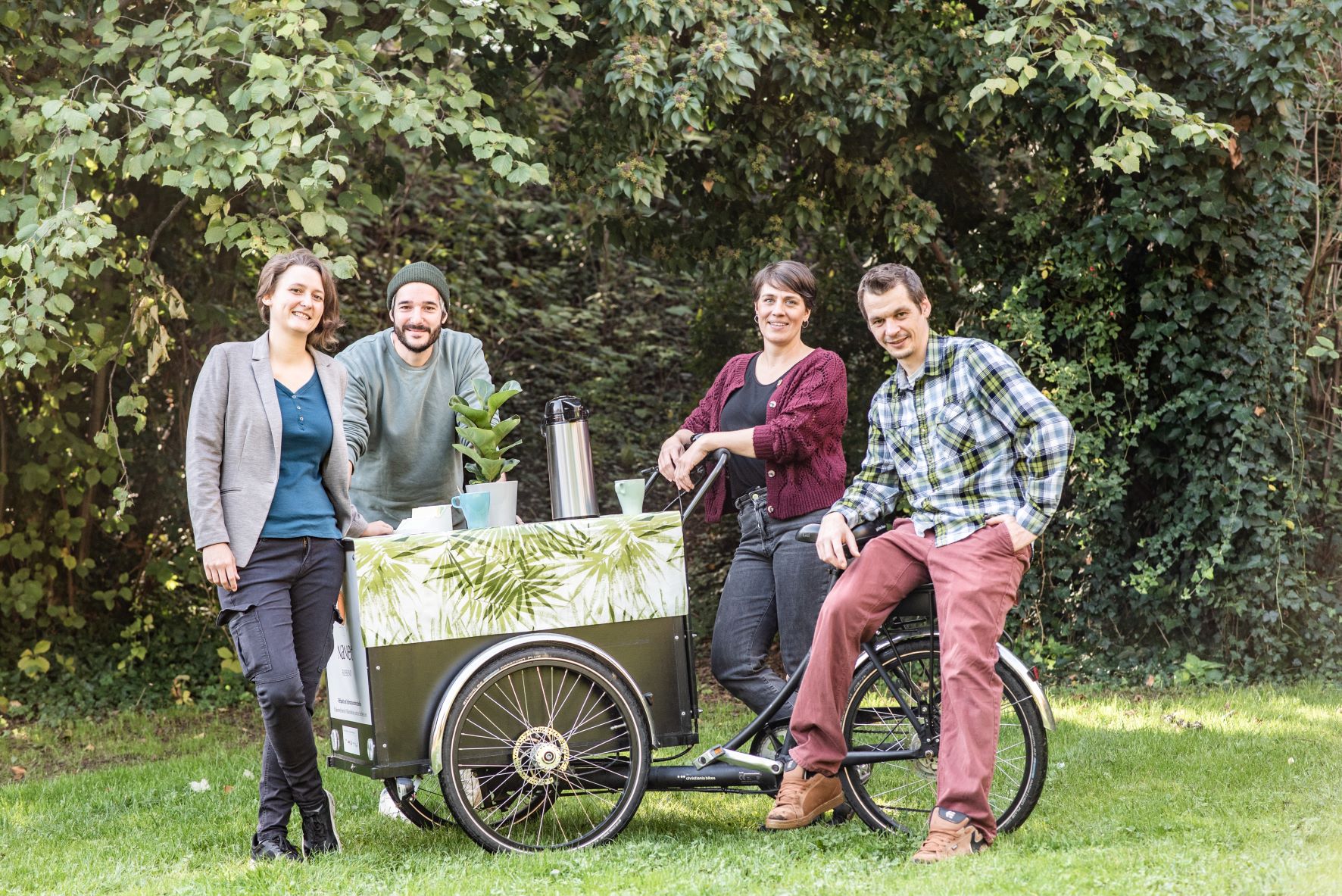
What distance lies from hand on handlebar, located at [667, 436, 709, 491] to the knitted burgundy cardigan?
0.17 m

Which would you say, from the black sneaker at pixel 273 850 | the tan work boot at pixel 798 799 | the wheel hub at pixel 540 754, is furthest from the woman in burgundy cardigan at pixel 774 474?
the black sneaker at pixel 273 850

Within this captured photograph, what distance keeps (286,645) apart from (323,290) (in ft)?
3.39

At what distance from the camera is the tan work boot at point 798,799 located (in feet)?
12.2

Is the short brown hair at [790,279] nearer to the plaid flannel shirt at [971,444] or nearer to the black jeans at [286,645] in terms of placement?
the plaid flannel shirt at [971,444]

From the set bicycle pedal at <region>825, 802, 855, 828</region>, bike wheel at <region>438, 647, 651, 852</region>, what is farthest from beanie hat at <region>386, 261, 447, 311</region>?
bicycle pedal at <region>825, 802, 855, 828</region>

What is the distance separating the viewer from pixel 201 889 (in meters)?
3.40

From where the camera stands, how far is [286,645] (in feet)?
11.7

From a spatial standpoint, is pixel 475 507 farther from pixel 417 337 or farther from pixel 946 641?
pixel 946 641

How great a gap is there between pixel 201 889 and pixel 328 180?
2.64 meters

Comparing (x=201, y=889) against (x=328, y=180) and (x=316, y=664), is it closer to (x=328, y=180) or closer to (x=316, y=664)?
(x=316, y=664)

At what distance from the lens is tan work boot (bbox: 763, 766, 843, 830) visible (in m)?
3.71

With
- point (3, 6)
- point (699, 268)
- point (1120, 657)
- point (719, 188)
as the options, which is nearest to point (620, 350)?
point (699, 268)

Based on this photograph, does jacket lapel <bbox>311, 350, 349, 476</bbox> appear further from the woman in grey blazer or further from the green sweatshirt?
the green sweatshirt

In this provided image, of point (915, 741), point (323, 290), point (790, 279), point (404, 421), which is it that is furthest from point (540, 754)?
point (790, 279)
